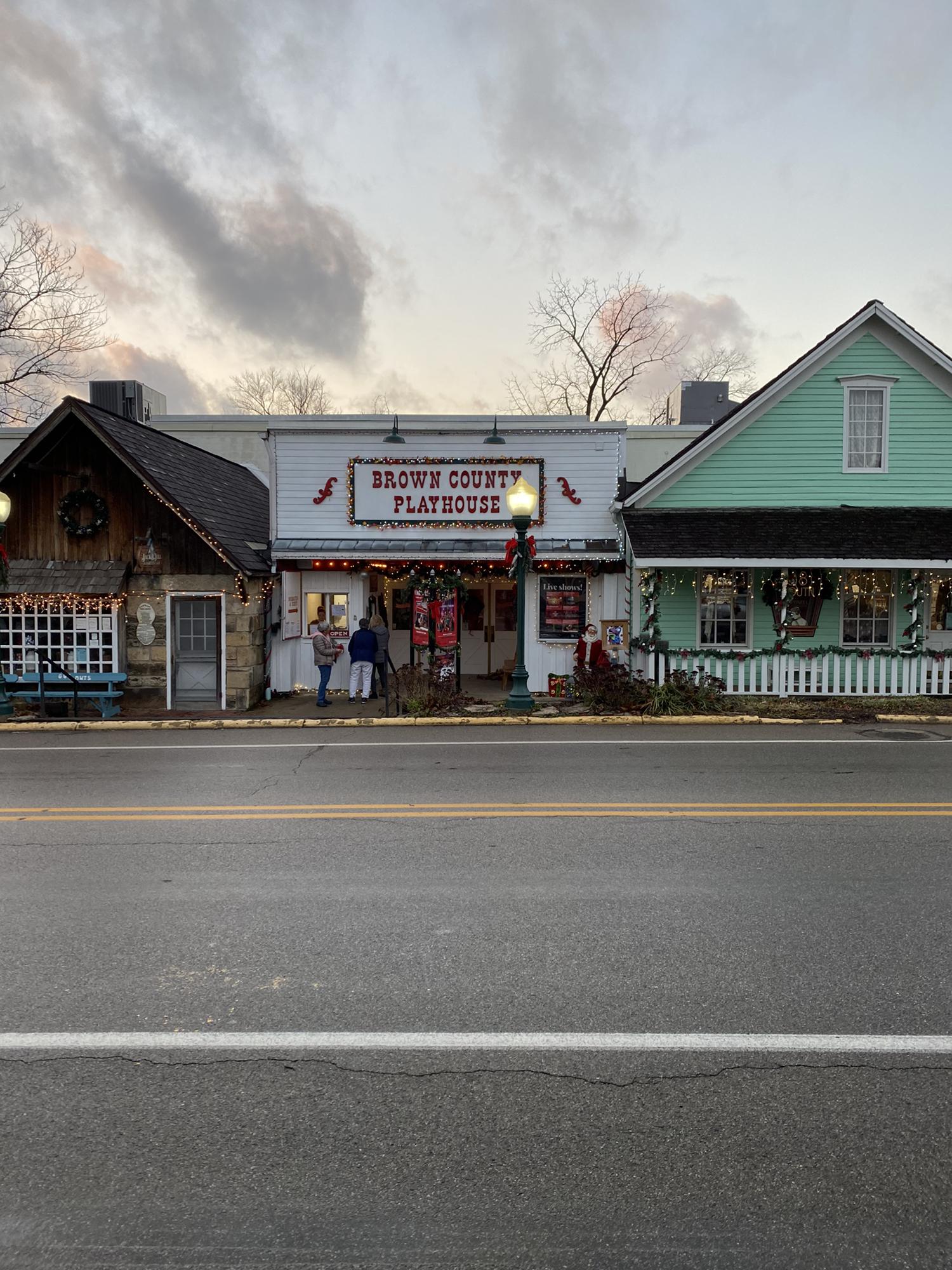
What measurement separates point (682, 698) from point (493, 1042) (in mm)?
11103

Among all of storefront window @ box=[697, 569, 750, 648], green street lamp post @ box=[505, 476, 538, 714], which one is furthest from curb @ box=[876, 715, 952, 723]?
green street lamp post @ box=[505, 476, 538, 714]

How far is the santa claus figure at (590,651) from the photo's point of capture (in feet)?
50.8

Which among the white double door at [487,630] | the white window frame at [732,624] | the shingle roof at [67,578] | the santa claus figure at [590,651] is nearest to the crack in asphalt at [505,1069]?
the santa claus figure at [590,651]

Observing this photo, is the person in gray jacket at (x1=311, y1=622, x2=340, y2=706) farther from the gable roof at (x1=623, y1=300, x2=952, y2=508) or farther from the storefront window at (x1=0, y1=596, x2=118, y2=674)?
the gable roof at (x1=623, y1=300, x2=952, y2=508)

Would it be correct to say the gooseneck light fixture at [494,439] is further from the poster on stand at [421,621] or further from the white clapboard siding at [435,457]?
the poster on stand at [421,621]

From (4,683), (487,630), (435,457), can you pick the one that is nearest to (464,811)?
(435,457)

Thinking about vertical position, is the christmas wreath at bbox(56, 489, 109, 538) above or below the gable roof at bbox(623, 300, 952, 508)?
below

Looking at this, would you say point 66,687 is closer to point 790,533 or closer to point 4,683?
point 4,683

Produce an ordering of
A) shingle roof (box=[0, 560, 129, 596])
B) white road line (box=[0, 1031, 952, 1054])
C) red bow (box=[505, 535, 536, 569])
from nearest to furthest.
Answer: white road line (box=[0, 1031, 952, 1054]) → red bow (box=[505, 535, 536, 569]) → shingle roof (box=[0, 560, 129, 596])

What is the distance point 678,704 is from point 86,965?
36.7 feet

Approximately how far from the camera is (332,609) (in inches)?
684

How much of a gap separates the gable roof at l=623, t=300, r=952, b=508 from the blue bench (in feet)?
35.8

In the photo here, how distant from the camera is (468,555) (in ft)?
54.5

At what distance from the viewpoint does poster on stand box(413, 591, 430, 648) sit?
16.7 m
